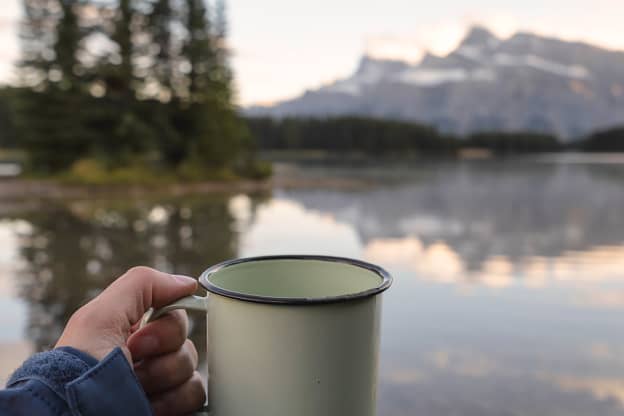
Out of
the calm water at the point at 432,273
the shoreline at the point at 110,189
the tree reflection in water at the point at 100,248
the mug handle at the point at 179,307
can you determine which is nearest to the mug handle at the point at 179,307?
the mug handle at the point at 179,307

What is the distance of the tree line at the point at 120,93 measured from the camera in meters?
22.9

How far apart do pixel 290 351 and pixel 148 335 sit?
275 mm

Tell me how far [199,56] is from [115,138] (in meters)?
6.12

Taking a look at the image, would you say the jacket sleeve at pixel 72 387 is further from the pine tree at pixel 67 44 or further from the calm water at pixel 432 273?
the pine tree at pixel 67 44

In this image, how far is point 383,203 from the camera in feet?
53.3

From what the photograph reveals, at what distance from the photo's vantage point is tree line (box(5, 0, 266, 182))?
75.3 ft

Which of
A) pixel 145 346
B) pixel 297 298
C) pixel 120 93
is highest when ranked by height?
pixel 120 93

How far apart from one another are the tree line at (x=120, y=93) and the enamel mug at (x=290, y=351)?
22.9 meters

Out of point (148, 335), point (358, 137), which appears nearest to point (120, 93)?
point (148, 335)

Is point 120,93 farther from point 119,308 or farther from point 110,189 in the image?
point 119,308

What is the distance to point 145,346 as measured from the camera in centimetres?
84

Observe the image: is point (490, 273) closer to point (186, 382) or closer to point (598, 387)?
point (598, 387)

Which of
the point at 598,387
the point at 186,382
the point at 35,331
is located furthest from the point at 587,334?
the point at 35,331

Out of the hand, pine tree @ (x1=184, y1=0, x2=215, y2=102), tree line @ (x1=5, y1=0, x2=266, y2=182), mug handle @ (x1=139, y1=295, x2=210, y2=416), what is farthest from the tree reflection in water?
pine tree @ (x1=184, y1=0, x2=215, y2=102)
